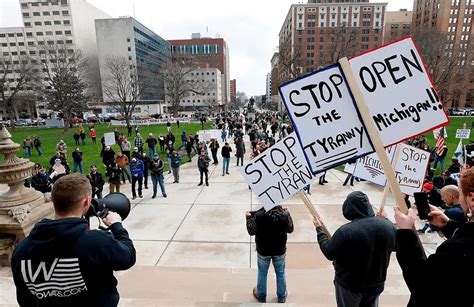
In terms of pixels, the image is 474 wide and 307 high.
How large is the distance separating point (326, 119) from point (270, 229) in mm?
1858

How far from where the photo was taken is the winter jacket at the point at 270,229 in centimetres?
371

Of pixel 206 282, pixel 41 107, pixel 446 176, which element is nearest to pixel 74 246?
pixel 206 282

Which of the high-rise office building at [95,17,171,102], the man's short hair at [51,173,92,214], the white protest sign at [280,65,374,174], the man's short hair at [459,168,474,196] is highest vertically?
the high-rise office building at [95,17,171,102]

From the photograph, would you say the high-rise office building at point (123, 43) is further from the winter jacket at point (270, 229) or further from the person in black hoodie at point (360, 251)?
the person in black hoodie at point (360, 251)

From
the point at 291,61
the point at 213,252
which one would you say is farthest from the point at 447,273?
the point at 291,61

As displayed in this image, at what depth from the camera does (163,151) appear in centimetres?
1995

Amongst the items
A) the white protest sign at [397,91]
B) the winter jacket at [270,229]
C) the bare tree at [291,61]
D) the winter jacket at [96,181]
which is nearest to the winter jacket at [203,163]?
the winter jacket at [96,181]

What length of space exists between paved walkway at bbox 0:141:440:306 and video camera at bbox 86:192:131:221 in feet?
6.27

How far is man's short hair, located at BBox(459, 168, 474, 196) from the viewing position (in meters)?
1.55

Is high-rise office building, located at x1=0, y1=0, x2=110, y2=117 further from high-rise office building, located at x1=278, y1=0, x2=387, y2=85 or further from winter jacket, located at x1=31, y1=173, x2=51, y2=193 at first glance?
winter jacket, located at x1=31, y1=173, x2=51, y2=193

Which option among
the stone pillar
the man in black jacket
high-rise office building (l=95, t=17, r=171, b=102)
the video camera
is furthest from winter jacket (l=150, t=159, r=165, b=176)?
high-rise office building (l=95, t=17, r=171, b=102)

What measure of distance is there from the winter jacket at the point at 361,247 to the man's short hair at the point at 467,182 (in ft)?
3.83

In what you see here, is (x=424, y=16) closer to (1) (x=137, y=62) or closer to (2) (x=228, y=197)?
(1) (x=137, y=62)

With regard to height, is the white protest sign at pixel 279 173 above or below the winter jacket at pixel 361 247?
above
